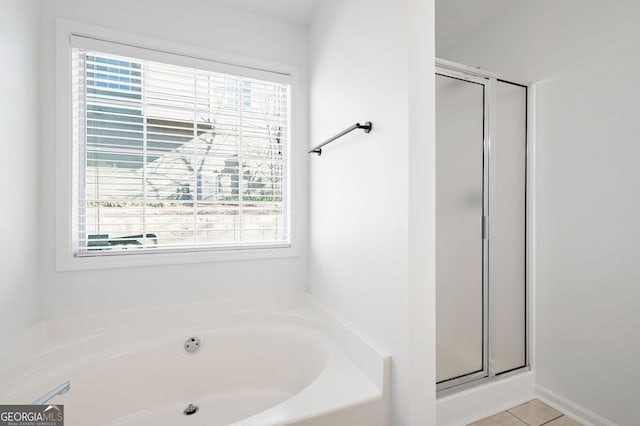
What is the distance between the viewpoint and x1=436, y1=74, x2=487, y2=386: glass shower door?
170cm

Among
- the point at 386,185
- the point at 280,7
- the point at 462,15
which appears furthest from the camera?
the point at 462,15

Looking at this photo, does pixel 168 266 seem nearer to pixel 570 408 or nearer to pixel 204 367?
pixel 204 367

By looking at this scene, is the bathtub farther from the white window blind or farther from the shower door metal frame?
the shower door metal frame

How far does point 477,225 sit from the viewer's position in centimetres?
175

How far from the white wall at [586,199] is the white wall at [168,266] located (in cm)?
151

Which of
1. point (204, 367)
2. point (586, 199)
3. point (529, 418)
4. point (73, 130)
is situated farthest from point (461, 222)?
point (73, 130)

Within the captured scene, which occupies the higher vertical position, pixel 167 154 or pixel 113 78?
pixel 113 78

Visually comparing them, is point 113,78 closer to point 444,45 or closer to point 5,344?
point 5,344

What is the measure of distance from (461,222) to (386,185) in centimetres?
76

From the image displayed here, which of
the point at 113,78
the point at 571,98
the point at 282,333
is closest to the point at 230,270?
the point at 282,333

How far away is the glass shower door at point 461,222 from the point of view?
66.8 inches

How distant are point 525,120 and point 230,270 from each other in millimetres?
2126

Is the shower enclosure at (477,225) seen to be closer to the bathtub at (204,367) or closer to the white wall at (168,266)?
the bathtub at (204,367)

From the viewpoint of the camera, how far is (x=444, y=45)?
2.33 meters
